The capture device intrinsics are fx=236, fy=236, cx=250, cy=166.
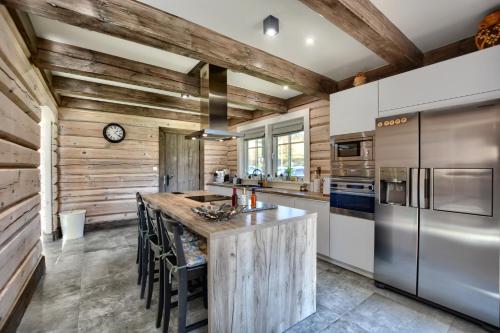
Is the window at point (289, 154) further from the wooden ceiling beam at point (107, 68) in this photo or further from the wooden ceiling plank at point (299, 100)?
the wooden ceiling beam at point (107, 68)

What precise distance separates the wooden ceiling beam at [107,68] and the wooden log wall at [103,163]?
2.28m

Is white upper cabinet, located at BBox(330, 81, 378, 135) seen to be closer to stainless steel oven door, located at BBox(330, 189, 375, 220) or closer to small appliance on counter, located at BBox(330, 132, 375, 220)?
small appliance on counter, located at BBox(330, 132, 375, 220)

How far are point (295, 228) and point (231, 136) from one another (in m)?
1.77

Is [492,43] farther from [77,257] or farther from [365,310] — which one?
[77,257]

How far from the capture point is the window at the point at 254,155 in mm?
5422

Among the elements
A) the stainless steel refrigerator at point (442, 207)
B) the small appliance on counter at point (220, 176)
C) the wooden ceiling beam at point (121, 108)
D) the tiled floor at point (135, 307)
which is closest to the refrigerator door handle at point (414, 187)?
the stainless steel refrigerator at point (442, 207)

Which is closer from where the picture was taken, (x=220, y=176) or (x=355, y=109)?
A: (x=355, y=109)

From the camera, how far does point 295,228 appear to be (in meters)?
1.96

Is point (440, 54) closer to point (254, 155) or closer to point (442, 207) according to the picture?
point (442, 207)

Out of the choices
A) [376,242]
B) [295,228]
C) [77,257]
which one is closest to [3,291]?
[77,257]

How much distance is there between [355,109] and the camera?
2.87 meters

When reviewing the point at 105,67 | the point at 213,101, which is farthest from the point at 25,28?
the point at 213,101

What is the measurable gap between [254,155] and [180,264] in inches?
165

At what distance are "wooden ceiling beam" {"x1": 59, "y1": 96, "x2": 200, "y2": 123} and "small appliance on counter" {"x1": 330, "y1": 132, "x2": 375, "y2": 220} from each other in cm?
386
